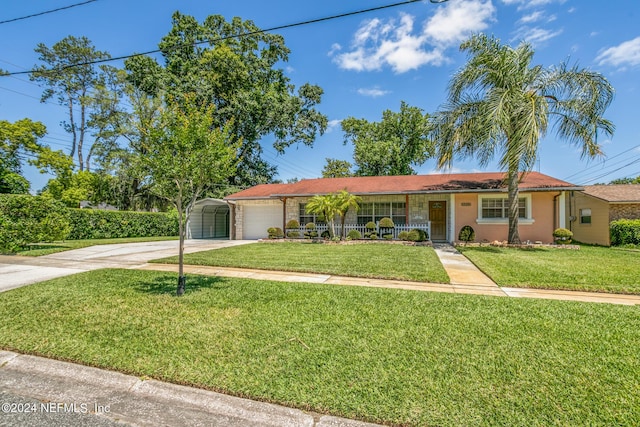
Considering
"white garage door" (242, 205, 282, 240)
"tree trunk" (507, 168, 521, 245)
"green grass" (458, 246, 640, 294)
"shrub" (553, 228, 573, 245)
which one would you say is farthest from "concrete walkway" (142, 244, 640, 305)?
"white garage door" (242, 205, 282, 240)

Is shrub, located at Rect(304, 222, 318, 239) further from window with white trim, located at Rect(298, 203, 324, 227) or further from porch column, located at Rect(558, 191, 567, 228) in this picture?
porch column, located at Rect(558, 191, 567, 228)

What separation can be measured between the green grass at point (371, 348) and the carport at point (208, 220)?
48.3ft

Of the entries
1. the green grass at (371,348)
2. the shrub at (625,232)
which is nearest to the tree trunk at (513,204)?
the shrub at (625,232)

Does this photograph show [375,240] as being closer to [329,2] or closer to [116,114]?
[329,2]

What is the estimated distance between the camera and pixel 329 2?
20.4ft

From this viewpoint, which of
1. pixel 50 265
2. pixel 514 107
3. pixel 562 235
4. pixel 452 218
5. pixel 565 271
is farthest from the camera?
pixel 452 218

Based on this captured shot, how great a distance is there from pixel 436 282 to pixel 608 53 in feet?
37.0

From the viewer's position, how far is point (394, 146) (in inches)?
1102

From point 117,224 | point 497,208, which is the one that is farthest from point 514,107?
point 117,224

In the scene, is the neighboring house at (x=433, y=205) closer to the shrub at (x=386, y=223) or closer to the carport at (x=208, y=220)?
the shrub at (x=386, y=223)

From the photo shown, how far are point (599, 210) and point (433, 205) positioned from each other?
7.75 m

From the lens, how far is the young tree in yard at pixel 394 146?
28000mm

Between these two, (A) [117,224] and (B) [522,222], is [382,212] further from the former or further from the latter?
(A) [117,224]

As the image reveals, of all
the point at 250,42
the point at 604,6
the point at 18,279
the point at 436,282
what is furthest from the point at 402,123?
the point at 18,279
